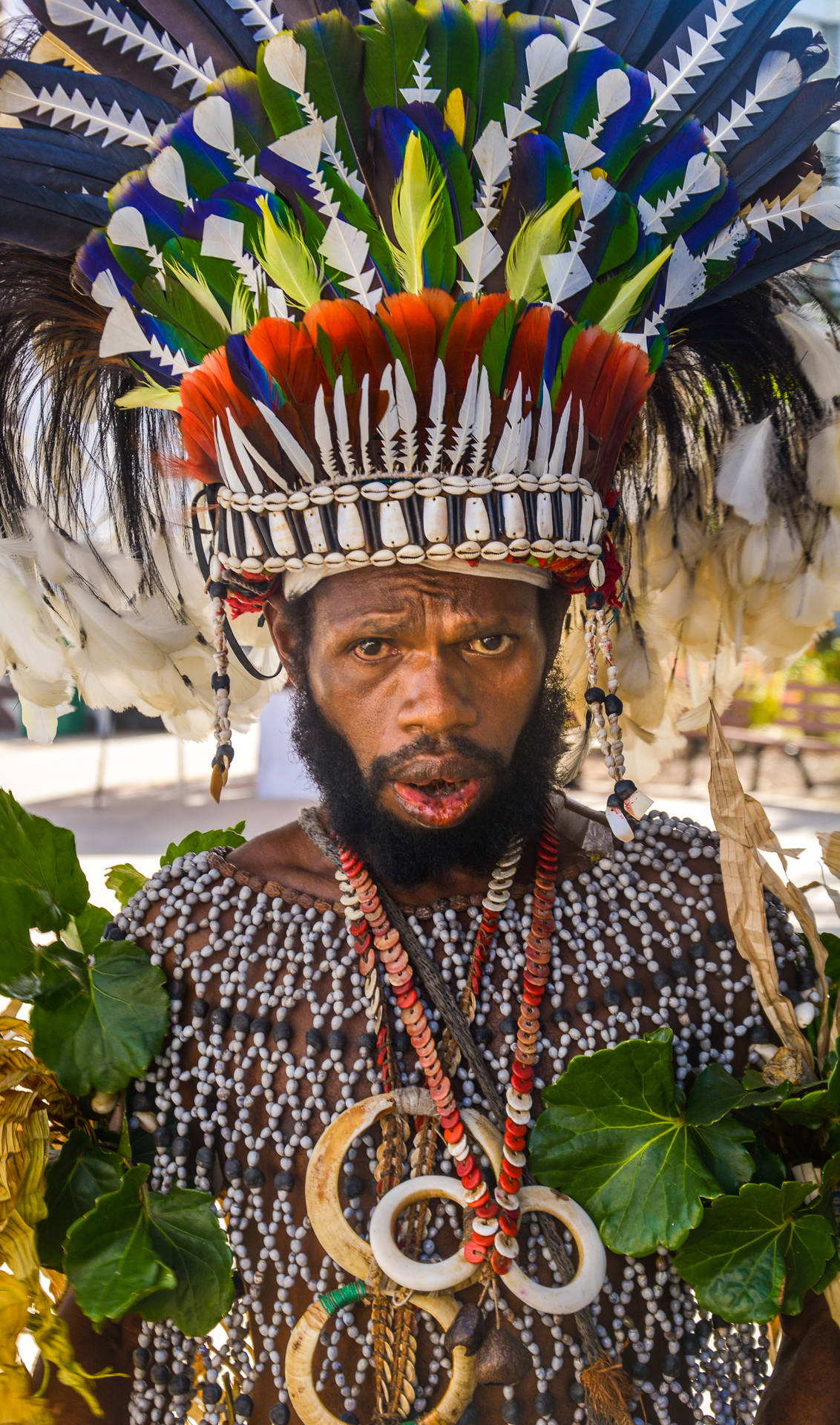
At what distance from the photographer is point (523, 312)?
1.48 meters

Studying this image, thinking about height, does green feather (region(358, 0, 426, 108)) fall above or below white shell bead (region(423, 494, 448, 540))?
above

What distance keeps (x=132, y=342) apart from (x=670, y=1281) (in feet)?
5.43

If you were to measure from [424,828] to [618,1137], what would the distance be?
0.53 meters

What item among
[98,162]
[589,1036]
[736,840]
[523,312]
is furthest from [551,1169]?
[98,162]

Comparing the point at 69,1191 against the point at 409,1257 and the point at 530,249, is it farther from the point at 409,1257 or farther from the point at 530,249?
the point at 530,249

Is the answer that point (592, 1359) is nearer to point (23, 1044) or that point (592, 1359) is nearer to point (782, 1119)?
point (782, 1119)

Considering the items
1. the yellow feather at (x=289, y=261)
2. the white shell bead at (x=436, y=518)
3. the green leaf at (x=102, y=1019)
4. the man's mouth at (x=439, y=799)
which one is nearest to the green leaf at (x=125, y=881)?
the green leaf at (x=102, y=1019)

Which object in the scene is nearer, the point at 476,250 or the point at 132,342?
the point at 476,250

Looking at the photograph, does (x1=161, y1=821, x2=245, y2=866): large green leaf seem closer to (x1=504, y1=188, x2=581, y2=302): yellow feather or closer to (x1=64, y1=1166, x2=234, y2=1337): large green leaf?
(x1=64, y1=1166, x2=234, y2=1337): large green leaf

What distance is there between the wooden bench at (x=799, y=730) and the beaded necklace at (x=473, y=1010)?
9346mm

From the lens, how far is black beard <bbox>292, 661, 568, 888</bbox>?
165 centimetres

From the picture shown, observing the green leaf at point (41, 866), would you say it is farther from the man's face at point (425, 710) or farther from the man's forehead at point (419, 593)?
the man's forehead at point (419, 593)

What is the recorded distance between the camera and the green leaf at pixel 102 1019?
5.20 feet

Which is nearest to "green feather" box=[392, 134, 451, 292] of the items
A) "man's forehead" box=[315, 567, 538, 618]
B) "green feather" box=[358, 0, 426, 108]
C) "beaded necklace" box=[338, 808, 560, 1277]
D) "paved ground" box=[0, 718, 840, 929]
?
"green feather" box=[358, 0, 426, 108]
